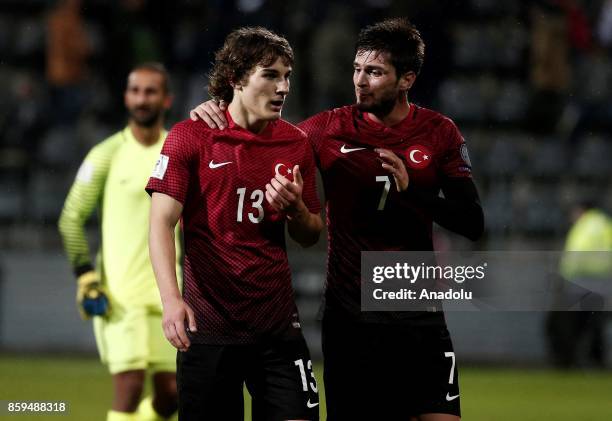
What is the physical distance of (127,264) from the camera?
6449mm

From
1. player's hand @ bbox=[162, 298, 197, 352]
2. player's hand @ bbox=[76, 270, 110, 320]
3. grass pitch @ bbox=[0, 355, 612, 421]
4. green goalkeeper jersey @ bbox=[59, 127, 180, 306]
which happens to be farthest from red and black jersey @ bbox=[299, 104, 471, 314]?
grass pitch @ bbox=[0, 355, 612, 421]

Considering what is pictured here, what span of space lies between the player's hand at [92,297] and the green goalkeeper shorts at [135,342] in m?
0.09

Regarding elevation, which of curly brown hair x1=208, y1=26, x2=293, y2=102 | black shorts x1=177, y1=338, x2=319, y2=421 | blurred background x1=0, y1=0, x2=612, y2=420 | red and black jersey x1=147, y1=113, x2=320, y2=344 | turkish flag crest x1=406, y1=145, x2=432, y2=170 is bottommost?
black shorts x1=177, y1=338, x2=319, y2=421

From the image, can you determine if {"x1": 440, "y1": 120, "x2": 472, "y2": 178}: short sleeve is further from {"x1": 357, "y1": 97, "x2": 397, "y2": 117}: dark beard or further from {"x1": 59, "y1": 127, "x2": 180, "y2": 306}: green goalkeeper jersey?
{"x1": 59, "y1": 127, "x2": 180, "y2": 306}: green goalkeeper jersey

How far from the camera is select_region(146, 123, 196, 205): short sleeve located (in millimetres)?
4441

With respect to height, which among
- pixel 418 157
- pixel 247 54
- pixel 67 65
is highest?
pixel 67 65

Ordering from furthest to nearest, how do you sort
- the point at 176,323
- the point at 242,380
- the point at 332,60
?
→ the point at 332,60 < the point at 242,380 < the point at 176,323

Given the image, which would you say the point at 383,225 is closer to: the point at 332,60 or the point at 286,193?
the point at 286,193

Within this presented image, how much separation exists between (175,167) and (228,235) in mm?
300

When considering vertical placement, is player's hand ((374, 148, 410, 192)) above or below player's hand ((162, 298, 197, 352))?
above

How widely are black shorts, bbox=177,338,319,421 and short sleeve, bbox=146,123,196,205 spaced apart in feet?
1.84

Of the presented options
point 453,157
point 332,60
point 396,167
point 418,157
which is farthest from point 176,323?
point 332,60

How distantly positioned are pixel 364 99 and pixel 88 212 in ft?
6.98

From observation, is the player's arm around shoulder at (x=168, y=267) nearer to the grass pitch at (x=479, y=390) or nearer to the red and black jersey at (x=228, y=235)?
the red and black jersey at (x=228, y=235)
